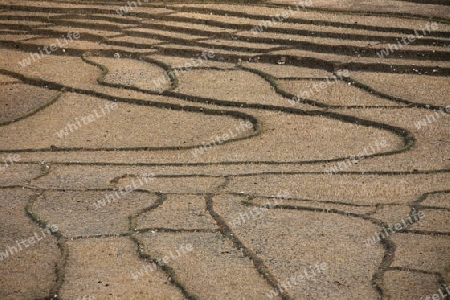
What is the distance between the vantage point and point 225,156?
20.9 ft

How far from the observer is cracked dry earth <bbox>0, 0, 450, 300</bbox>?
14.4ft

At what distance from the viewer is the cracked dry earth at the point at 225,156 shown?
4379 millimetres

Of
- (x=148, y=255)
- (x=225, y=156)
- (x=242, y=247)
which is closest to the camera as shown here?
(x=148, y=255)

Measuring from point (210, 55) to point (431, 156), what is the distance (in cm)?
348

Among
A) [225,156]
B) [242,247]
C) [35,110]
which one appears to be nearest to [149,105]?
[35,110]

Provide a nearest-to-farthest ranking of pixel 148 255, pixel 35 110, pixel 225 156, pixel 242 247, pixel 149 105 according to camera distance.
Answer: pixel 148 255
pixel 242 247
pixel 225 156
pixel 35 110
pixel 149 105

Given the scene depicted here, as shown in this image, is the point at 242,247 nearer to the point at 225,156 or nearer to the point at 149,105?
the point at 225,156

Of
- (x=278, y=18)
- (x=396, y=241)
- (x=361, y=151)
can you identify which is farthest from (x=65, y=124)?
(x=278, y=18)

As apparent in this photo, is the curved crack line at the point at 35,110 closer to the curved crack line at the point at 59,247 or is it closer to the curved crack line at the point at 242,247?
the curved crack line at the point at 59,247

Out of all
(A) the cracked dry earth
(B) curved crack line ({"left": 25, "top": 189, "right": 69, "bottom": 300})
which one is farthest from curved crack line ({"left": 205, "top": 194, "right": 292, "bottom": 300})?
(B) curved crack line ({"left": 25, "top": 189, "right": 69, "bottom": 300})

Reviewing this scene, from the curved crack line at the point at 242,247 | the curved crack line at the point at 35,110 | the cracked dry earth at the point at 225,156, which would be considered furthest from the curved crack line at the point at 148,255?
the curved crack line at the point at 35,110

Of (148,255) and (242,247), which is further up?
(242,247)

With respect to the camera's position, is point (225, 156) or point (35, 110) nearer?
point (225, 156)

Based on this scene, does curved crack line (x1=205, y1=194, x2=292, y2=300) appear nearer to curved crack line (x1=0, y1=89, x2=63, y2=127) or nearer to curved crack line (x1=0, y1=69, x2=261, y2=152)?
curved crack line (x1=0, y1=69, x2=261, y2=152)
